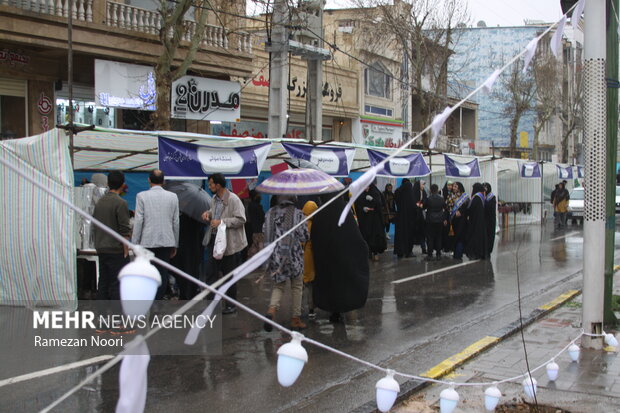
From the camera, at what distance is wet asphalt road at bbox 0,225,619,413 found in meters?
5.41

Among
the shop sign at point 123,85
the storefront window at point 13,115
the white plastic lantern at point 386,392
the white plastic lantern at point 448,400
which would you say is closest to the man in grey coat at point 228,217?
the white plastic lantern at point 448,400

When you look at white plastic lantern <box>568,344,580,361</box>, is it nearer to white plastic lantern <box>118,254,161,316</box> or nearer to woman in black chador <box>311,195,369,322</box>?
woman in black chador <box>311,195,369,322</box>

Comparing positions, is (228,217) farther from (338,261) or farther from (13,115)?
(13,115)

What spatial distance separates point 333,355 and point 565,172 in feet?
86.0

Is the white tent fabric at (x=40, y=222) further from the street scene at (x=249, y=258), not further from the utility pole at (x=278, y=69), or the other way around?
the utility pole at (x=278, y=69)

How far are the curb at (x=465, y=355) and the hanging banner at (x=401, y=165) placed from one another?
17.4 ft

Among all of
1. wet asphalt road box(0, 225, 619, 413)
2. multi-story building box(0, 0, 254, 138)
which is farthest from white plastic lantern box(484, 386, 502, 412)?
multi-story building box(0, 0, 254, 138)

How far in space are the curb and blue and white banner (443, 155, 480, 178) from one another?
803cm

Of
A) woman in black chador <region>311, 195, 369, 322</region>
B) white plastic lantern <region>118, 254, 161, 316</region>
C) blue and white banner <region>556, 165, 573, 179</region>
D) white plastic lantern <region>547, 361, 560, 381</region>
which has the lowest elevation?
white plastic lantern <region>547, 361, 560, 381</region>

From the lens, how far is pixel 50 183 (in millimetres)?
8328

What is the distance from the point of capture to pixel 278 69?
1565cm

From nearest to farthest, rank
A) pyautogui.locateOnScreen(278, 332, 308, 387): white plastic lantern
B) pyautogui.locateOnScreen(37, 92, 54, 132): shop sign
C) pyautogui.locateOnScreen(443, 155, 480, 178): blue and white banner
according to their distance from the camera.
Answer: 1. pyautogui.locateOnScreen(278, 332, 308, 387): white plastic lantern
2. pyautogui.locateOnScreen(37, 92, 54, 132): shop sign
3. pyautogui.locateOnScreen(443, 155, 480, 178): blue and white banner

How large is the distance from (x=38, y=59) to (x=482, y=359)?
13480mm

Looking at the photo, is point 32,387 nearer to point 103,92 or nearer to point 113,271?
point 113,271
